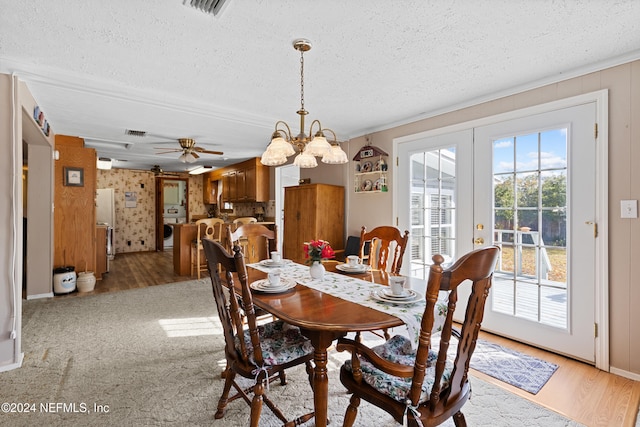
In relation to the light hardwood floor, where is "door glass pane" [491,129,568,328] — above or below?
above

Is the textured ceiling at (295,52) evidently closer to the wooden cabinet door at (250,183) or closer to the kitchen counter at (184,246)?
the kitchen counter at (184,246)

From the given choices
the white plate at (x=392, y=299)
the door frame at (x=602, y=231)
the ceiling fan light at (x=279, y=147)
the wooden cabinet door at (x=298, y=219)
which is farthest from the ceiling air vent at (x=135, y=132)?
the door frame at (x=602, y=231)

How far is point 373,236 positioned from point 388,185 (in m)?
1.37

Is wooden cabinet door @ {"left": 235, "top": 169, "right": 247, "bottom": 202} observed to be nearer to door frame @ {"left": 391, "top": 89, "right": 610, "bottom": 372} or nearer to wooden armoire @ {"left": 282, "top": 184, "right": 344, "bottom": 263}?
wooden armoire @ {"left": 282, "top": 184, "right": 344, "bottom": 263}

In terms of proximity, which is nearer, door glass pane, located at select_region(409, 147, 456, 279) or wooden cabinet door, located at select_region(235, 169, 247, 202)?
door glass pane, located at select_region(409, 147, 456, 279)

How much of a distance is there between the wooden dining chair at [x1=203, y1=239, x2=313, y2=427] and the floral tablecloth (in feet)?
1.03

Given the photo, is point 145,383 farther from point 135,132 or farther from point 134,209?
point 134,209

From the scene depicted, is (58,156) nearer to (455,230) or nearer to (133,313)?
(133,313)

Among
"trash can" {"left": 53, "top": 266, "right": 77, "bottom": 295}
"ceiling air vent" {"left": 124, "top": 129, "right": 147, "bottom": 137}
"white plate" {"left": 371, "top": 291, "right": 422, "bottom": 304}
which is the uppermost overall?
"ceiling air vent" {"left": 124, "top": 129, "right": 147, "bottom": 137}

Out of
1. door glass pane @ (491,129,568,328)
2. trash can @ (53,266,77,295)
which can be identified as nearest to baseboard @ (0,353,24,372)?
trash can @ (53,266,77,295)

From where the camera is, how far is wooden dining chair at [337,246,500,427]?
1073 mm

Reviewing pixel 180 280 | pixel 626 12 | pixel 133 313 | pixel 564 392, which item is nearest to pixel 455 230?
pixel 564 392

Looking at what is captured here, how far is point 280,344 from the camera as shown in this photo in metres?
1.65

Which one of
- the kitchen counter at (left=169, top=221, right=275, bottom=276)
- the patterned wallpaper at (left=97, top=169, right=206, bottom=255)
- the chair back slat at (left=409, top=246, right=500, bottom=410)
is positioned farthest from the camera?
the patterned wallpaper at (left=97, top=169, right=206, bottom=255)
